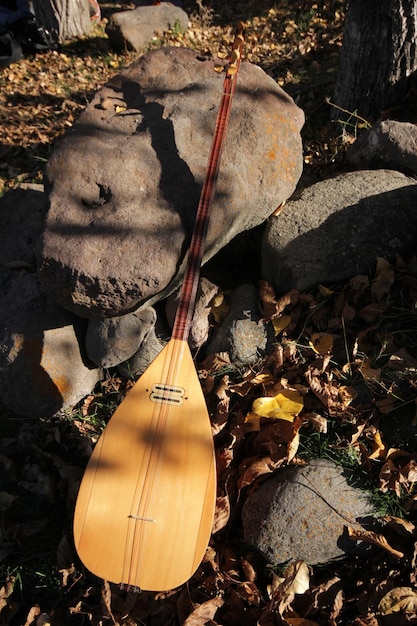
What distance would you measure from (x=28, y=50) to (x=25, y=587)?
5.41 metres

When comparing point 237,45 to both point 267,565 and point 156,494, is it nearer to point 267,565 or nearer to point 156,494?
point 156,494

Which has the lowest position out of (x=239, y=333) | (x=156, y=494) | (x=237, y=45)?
(x=156, y=494)

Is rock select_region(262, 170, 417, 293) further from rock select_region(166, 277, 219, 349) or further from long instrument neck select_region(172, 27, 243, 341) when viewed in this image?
long instrument neck select_region(172, 27, 243, 341)

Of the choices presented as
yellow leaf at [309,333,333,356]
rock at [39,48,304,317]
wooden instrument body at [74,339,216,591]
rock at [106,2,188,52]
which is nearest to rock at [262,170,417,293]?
rock at [39,48,304,317]

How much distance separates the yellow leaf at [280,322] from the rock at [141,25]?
3.97 meters

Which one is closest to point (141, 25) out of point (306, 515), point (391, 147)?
point (391, 147)

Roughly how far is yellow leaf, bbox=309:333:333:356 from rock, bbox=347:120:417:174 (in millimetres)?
1229

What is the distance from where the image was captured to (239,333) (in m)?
2.94

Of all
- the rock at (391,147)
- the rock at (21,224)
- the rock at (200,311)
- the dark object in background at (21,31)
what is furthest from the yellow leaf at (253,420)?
the dark object in background at (21,31)

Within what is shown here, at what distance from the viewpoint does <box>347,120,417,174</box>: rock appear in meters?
3.21

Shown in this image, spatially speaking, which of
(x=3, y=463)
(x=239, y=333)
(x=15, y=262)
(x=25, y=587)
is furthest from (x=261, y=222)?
(x=25, y=587)

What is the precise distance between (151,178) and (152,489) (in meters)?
1.51

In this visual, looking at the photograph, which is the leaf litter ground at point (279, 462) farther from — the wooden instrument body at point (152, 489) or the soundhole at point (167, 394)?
the soundhole at point (167, 394)

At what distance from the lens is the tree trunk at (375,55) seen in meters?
3.46
